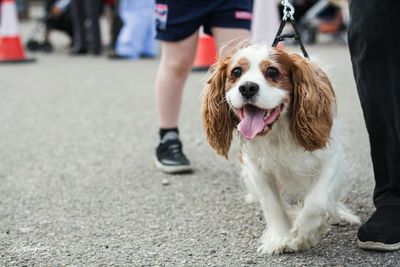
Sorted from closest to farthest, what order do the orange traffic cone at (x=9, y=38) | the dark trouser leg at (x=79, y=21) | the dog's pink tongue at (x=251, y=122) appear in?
the dog's pink tongue at (x=251, y=122)
the orange traffic cone at (x=9, y=38)
the dark trouser leg at (x=79, y=21)

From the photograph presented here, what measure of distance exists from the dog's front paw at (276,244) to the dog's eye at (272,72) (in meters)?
0.73

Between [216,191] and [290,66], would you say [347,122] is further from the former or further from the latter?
[290,66]

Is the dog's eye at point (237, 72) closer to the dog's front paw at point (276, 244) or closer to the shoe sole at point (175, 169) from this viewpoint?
the dog's front paw at point (276, 244)

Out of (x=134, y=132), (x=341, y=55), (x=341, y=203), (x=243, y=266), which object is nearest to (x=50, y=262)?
(x=243, y=266)

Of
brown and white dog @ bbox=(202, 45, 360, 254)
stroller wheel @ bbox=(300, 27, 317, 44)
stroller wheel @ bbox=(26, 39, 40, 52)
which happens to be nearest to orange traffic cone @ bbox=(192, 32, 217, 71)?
stroller wheel @ bbox=(300, 27, 317, 44)

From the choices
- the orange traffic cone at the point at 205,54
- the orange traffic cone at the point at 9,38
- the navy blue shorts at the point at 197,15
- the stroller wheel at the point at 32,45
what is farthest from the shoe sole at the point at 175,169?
the stroller wheel at the point at 32,45

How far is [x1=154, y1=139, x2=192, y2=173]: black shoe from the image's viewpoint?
171 inches

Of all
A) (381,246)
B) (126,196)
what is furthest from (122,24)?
(381,246)

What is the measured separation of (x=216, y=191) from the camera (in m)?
3.99

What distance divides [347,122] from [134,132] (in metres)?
1.80

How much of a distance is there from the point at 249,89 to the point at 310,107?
282 mm

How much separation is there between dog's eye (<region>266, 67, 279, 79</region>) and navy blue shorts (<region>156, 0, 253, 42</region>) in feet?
4.29

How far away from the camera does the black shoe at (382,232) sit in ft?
9.45

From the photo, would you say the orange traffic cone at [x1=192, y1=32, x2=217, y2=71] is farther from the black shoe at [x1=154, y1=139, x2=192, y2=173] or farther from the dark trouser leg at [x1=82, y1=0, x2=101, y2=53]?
the black shoe at [x1=154, y1=139, x2=192, y2=173]
